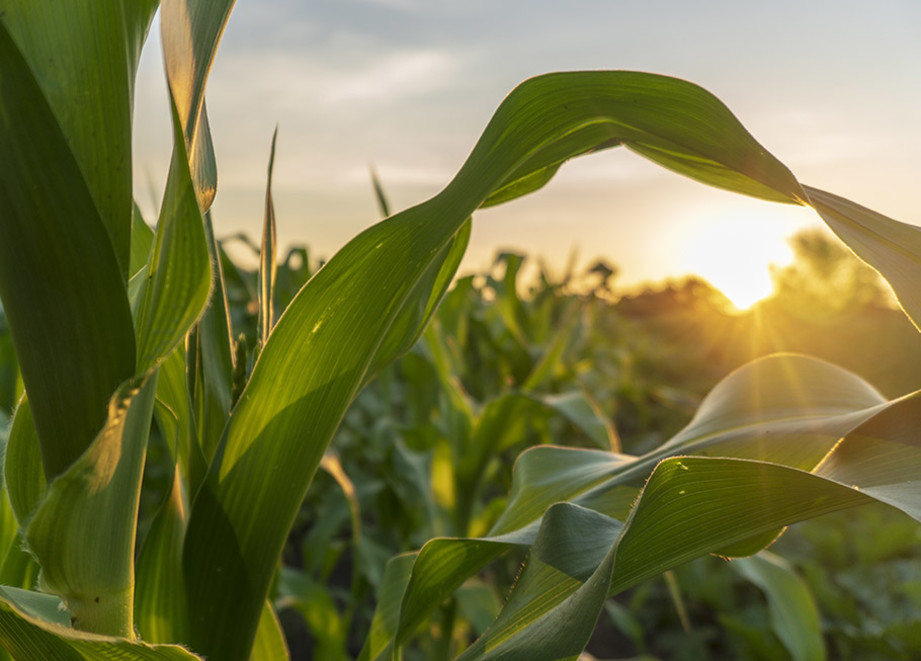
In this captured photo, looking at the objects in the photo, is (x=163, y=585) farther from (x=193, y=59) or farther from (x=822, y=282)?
(x=822, y=282)

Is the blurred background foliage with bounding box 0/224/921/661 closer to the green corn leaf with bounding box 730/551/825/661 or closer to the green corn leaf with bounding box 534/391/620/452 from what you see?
the green corn leaf with bounding box 534/391/620/452

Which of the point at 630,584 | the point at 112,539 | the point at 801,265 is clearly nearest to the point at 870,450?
the point at 630,584

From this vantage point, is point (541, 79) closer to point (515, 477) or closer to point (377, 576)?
point (515, 477)

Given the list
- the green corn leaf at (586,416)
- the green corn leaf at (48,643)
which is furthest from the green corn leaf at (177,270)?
the green corn leaf at (586,416)

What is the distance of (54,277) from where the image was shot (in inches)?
10.3

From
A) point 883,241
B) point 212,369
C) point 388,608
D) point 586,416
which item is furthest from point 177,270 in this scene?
point 586,416

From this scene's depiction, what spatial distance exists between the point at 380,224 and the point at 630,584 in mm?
216

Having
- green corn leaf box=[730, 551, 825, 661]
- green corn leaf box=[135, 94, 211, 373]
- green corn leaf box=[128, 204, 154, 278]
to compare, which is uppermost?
green corn leaf box=[128, 204, 154, 278]

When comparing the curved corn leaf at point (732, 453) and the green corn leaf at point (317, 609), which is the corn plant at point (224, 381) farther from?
the green corn leaf at point (317, 609)

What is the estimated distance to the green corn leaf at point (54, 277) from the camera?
0.25 metres

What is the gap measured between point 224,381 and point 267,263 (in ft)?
0.26

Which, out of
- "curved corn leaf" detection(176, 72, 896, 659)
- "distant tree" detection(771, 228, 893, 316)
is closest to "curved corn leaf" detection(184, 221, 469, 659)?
"curved corn leaf" detection(176, 72, 896, 659)

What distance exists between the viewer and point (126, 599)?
31cm

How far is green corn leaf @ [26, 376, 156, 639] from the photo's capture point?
26 centimetres
